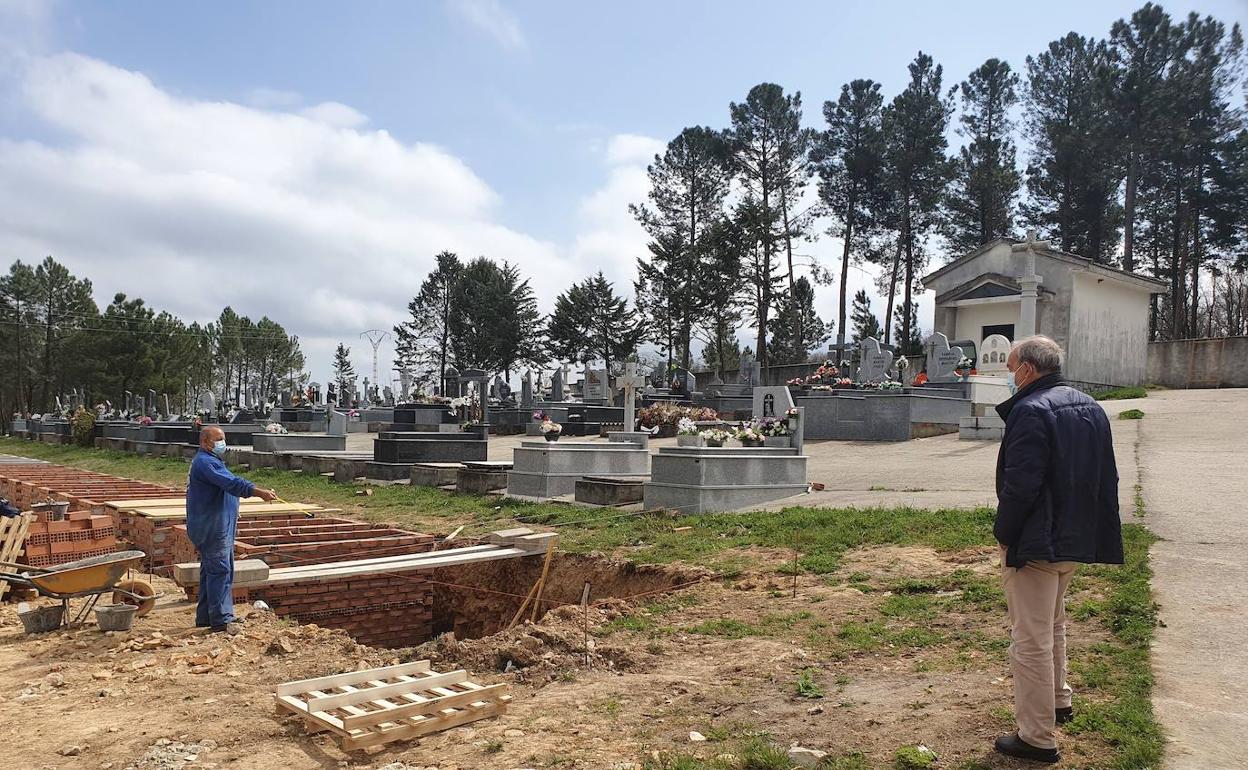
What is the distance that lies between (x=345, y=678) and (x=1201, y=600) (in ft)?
18.7

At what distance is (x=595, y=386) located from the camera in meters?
36.6

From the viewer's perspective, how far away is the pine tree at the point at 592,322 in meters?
55.0

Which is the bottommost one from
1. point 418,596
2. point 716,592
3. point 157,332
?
point 418,596

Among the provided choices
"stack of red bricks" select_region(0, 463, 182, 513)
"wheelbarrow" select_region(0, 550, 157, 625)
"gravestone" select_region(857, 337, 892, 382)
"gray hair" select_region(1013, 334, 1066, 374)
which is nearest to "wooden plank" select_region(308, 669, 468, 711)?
"wheelbarrow" select_region(0, 550, 157, 625)

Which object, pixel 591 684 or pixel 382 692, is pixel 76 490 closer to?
pixel 382 692

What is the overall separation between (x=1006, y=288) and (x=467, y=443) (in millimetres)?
22595

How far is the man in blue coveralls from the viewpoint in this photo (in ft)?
23.2

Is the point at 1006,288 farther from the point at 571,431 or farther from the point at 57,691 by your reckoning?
the point at 57,691

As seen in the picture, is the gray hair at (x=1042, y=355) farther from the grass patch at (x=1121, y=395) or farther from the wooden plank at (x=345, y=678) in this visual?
the grass patch at (x=1121, y=395)

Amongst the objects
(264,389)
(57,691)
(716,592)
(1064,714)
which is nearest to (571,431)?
(716,592)

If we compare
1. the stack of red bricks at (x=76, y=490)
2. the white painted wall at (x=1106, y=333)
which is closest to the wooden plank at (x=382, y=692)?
the stack of red bricks at (x=76, y=490)

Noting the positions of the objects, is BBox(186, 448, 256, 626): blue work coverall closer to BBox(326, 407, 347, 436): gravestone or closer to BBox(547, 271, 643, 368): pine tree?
BBox(326, 407, 347, 436): gravestone

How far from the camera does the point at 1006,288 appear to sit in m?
32.3

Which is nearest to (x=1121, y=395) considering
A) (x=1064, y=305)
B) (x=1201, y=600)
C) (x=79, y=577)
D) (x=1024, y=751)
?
(x=1064, y=305)
